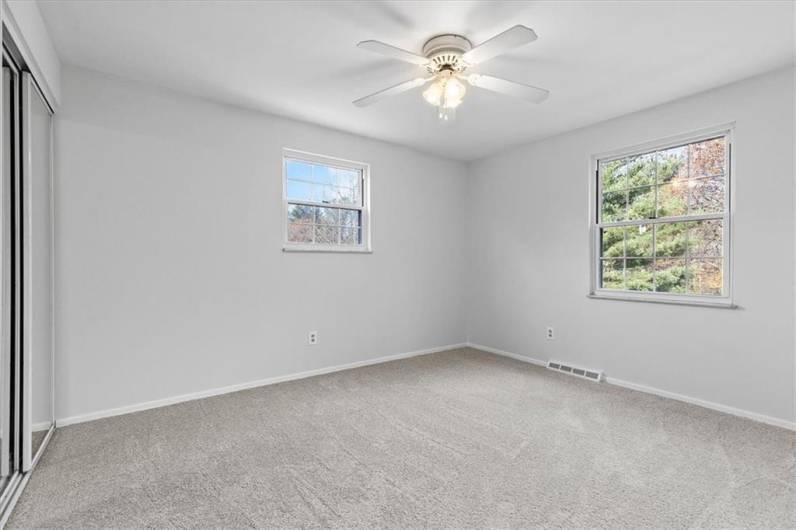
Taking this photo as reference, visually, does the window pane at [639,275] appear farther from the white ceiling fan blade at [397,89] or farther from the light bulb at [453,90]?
the white ceiling fan blade at [397,89]

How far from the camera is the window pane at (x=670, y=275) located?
11.0 feet

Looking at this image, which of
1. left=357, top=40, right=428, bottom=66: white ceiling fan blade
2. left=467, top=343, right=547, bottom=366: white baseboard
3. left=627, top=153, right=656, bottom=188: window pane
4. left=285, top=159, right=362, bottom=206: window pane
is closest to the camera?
left=357, top=40, right=428, bottom=66: white ceiling fan blade

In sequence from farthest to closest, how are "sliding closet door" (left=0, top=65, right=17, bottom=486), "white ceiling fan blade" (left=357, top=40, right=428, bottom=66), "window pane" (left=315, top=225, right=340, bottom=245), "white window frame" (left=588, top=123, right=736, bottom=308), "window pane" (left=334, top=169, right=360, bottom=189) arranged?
1. "window pane" (left=334, top=169, right=360, bottom=189)
2. "window pane" (left=315, top=225, right=340, bottom=245)
3. "white window frame" (left=588, top=123, right=736, bottom=308)
4. "white ceiling fan blade" (left=357, top=40, right=428, bottom=66)
5. "sliding closet door" (left=0, top=65, right=17, bottom=486)

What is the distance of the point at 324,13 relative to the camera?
86.1 inches

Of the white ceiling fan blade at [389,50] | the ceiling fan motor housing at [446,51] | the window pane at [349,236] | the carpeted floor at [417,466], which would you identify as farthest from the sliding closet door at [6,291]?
the window pane at [349,236]

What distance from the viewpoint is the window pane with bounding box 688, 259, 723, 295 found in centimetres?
316

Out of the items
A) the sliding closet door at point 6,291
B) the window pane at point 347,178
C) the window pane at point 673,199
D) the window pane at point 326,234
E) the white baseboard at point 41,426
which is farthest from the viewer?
the window pane at point 347,178

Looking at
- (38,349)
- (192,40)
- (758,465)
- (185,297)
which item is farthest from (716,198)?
(38,349)

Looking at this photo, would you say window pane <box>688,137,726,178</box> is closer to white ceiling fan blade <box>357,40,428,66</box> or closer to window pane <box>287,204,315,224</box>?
white ceiling fan blade <box>357,40,428,66</box>

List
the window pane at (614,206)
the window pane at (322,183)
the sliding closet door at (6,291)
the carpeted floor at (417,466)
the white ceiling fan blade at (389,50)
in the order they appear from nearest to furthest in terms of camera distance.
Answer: the carpeted floor at (417,466) < the sliding closet door at (6,291) < the white ceiling fan blade at (389,50) < the window pane at (614,206) < the window pane at (322,183)

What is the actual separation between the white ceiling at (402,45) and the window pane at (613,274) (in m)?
1.40

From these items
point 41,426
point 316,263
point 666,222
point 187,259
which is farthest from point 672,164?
Result: point 41,426

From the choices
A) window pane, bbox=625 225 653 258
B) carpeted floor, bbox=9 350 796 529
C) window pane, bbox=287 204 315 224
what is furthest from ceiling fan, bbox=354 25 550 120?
carpeted floor, bbox=9 350 796 529

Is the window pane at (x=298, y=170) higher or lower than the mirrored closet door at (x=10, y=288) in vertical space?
higher
